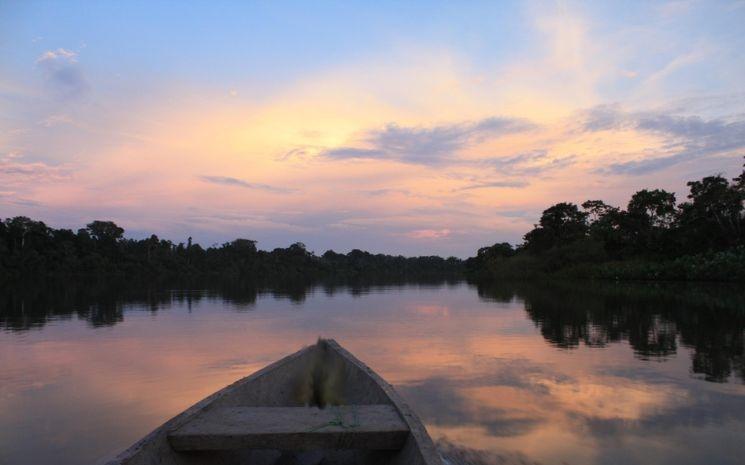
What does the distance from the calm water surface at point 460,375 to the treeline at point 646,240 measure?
2535cm

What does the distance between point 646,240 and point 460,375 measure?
45.8 metres

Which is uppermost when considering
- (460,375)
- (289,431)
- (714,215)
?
(714,215)

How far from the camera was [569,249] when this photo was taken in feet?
175

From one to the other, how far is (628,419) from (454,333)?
28.2 feet

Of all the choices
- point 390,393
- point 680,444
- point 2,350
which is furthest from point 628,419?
point 2,350

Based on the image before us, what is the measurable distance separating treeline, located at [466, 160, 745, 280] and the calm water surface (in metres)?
25.3

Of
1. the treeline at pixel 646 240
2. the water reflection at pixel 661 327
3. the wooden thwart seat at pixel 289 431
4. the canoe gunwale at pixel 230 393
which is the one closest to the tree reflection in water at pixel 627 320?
the water reflection at pixel 661 327

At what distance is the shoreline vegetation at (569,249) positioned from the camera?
40.3 m

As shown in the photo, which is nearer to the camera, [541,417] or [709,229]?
[541,417]

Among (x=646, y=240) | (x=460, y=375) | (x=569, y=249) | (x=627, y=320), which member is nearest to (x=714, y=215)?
(x=646, y=240)

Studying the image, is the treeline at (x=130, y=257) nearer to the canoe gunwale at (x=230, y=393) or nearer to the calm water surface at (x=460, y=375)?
the calm water surface at (x=460, y=375)

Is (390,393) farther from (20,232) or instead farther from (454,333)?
(20,232)

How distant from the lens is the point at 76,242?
185 ft

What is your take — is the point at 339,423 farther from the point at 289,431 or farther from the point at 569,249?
the point at 569,249
